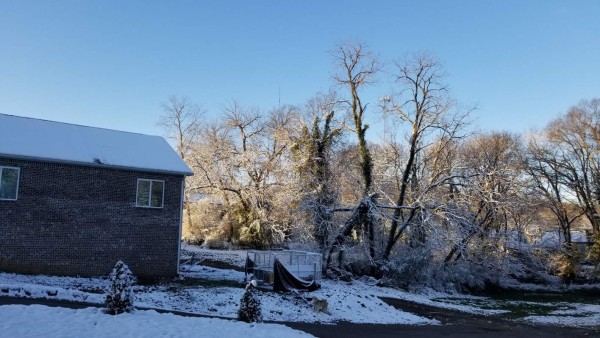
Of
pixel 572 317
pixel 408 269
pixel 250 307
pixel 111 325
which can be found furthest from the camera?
pixel 408 269

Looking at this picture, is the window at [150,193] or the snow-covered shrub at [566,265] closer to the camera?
the window at [150,193]

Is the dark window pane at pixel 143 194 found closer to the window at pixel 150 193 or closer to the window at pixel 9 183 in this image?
the window at pixel 150 193

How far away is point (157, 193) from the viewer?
19891 mm

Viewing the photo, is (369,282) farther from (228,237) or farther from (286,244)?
→ (228,237)

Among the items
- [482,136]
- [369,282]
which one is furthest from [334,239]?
[482,136]

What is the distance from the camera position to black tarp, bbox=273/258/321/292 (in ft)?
57.4

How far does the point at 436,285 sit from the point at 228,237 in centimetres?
1724

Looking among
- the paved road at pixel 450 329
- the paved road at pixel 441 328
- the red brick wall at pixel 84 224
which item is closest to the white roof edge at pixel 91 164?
the red brick wall at pixel 84 224

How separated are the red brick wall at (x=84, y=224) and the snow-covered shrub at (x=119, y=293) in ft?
25.0

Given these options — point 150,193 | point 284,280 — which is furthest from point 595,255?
Result: point 150,193

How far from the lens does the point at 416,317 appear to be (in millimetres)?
16969

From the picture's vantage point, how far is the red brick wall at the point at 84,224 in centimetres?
1703

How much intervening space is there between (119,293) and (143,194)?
8869 mm

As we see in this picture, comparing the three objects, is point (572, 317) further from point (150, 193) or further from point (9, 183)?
point (9, 183)
